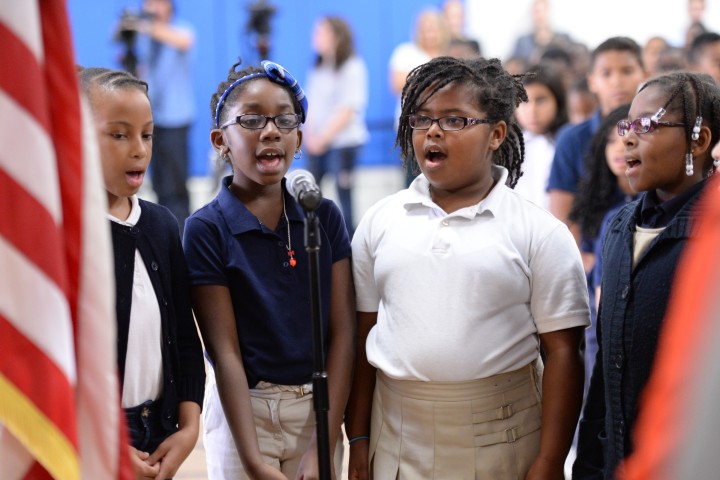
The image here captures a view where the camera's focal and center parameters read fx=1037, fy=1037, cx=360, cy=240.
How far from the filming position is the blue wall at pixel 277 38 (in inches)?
384

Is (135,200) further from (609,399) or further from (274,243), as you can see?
(609,399)

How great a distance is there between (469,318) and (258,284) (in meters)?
0.52

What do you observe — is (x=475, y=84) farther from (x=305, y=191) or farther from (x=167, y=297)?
(x=167, y=297)

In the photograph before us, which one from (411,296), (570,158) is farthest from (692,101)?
(570,158)

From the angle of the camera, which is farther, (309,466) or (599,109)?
(599,109)

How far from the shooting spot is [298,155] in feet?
9.36

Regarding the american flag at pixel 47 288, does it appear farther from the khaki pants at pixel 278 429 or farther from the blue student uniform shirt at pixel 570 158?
the blue student uniform shirt at pixel 570 158

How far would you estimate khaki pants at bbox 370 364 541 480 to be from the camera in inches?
96.7

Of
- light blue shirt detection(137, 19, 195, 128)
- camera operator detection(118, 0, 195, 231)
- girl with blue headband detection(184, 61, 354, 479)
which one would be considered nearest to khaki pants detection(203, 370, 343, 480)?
girl with blue headband detection(184, 61, 354, 479)

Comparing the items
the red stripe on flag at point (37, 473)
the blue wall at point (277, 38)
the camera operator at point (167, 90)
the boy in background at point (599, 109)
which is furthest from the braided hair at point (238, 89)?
the blue wall at point (277, 38)

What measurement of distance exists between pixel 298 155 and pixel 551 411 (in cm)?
98

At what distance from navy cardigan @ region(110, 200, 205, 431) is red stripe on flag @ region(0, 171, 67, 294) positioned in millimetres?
621

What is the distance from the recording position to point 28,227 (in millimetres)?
1727

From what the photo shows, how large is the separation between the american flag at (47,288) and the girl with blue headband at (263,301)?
0.70 meters
